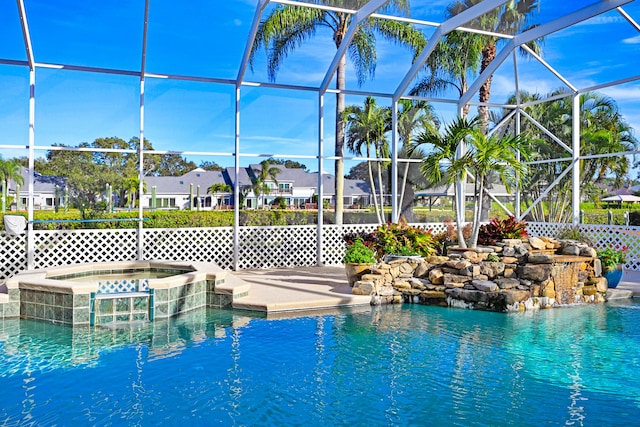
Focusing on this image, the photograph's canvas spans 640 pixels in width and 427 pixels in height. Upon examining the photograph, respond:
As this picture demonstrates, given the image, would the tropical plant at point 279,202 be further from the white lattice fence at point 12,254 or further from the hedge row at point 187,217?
the white lattice fence at point 12,254

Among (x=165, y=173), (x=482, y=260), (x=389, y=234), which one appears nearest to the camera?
(x=482, y=260)

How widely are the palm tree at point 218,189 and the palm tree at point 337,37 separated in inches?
120

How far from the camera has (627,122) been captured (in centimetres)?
2573

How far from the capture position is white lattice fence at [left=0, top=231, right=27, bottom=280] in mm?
9258

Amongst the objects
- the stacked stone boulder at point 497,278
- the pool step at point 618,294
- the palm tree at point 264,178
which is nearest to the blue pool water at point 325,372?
the stacked stone boulder at point 497,278

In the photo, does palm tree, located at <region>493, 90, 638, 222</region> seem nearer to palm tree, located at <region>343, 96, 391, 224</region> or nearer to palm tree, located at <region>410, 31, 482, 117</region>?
palm tree, located at <region>410, 31, 482, 117</region>

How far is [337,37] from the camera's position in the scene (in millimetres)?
16125

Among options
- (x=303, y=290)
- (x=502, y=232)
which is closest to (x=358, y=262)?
(x=303, y=290)

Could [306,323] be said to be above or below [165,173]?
below

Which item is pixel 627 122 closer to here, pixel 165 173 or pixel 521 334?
pixel 165 173

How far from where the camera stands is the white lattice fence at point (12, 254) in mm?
9258

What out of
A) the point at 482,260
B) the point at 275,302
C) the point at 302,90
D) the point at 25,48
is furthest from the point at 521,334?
the point at 25,48

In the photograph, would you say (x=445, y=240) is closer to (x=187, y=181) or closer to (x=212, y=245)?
(x=212, y=245)

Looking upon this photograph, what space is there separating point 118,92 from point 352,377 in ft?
30.6
